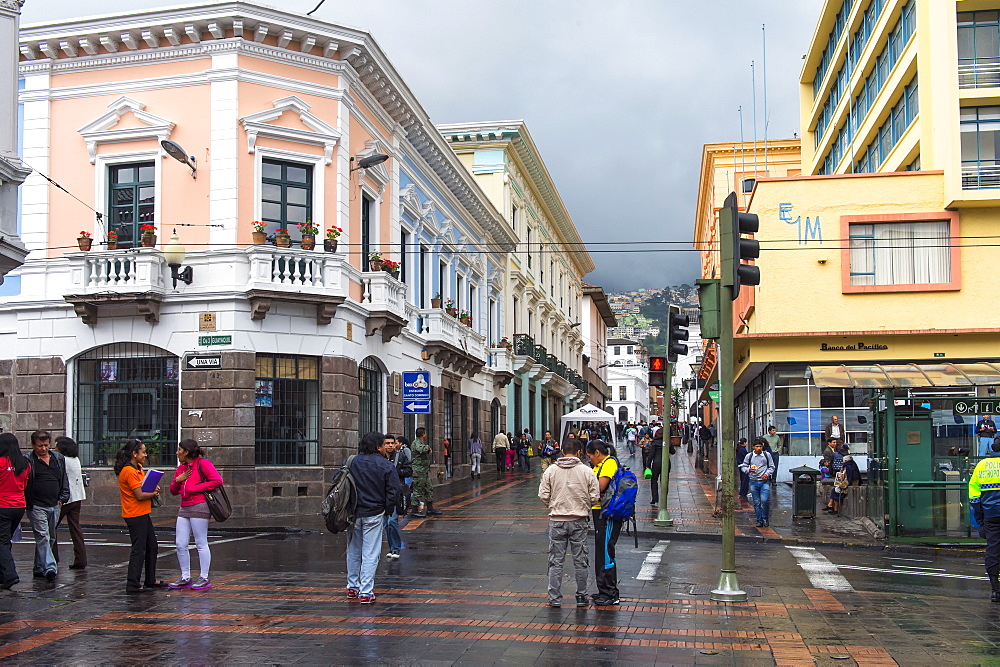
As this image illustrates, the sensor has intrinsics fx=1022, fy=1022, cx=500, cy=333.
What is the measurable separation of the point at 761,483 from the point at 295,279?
9.98 metres

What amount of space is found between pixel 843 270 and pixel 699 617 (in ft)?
66.2

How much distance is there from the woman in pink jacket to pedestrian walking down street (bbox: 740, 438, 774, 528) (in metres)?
10.4

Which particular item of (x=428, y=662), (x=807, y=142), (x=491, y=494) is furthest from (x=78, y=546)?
(x=807, y=142)

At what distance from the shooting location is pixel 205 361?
67.8ft

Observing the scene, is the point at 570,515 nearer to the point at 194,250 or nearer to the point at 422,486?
the point at 422,486

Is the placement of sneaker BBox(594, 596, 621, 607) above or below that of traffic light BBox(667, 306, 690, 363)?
below

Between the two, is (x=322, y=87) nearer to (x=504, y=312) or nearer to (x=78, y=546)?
(x=78, y=546)

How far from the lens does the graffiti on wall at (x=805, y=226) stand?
27.8m

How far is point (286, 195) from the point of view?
21828 mm

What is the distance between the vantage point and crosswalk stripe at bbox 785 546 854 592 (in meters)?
11.5

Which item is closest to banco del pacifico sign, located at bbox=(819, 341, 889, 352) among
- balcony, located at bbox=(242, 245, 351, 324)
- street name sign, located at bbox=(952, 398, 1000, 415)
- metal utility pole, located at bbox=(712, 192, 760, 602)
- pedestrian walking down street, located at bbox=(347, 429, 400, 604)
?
street name sign, located at bbox=(952, 398, 1000, 415)

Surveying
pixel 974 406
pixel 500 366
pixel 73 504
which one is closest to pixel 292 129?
pixel 73 504

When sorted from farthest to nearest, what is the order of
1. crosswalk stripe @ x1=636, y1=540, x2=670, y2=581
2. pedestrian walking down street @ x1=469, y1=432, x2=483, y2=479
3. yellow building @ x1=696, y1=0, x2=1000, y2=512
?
pedestrian walking down street @ x1=469, y1=432, x2=483, y2=479, yellow building @ x1=696, y1=0, x2=1000, y2=512, crosswalk stripe @ x1=636, y1=540, x2=670, y2=581

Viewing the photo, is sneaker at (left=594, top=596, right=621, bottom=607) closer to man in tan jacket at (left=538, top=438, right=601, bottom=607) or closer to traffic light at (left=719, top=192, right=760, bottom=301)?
man in tan jacket at (left=538, top=438, right=601, bottom=607)
